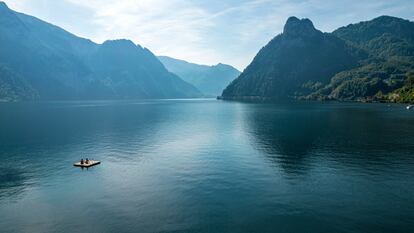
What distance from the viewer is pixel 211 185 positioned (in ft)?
251

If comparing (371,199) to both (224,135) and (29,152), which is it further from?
(29,152)

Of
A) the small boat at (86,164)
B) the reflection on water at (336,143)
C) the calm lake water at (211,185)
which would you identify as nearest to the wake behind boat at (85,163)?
the small boat at (86,164)

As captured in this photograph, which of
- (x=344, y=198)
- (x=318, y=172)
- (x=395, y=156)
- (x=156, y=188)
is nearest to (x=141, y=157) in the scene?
(x=156, y=188)

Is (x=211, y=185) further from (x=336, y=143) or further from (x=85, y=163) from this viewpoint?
(x=336, y=143)

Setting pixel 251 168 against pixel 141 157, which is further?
pixel 141 157

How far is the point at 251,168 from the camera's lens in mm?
92438

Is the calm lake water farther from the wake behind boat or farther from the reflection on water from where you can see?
the wake behind boat

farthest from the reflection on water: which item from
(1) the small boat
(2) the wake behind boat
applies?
(2) the wake behind boat

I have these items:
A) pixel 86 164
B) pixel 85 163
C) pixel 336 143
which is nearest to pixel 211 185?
pixel 86 164

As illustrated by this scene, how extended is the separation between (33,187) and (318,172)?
68.5m

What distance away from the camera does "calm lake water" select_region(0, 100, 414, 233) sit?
184 ft

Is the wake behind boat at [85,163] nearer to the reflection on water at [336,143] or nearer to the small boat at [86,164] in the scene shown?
the small boat at [86,164]

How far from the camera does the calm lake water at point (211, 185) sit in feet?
184

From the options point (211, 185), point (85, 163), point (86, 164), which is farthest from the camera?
point (85, 163)
